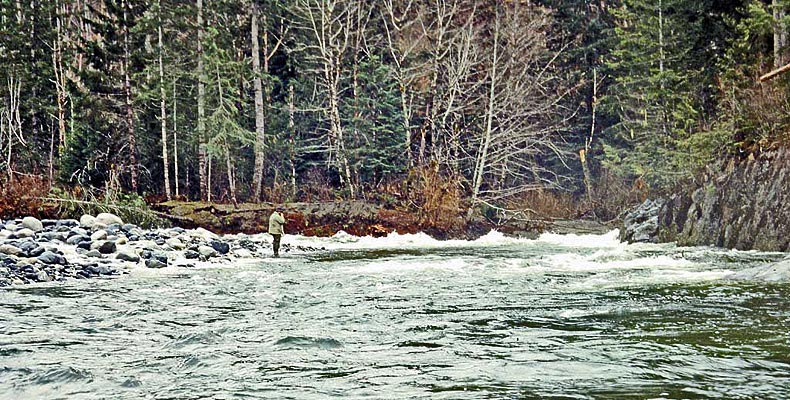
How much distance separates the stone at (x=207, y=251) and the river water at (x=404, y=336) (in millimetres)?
2888

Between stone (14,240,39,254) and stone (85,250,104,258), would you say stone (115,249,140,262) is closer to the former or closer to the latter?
stone (85,250,104,258)

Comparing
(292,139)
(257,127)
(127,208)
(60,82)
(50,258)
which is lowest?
(50,258)

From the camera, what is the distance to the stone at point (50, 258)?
483 inches

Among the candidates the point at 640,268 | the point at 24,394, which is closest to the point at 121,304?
the point at 24,394

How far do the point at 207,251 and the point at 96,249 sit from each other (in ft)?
7.06

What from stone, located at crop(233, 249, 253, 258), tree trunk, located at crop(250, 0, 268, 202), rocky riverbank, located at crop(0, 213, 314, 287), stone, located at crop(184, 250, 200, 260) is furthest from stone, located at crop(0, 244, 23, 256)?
tree trunk, located at crop(250, 0, 268, 202)

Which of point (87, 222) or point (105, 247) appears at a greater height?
point (87, 222)

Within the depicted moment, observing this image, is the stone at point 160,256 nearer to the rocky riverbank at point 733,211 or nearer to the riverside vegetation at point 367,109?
the riverside vegetation at point 367,109

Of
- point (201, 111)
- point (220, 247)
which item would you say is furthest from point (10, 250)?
point (201, 111)

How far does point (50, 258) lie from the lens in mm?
12352

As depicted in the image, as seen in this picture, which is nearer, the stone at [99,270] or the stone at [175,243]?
the stone at [99,270]

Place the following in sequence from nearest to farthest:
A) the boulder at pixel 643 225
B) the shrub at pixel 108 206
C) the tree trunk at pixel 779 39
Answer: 1. the tree trunk at pixel 779 39
2. the boulder at pixel 643 225
3. the shrub at pixel 108 206

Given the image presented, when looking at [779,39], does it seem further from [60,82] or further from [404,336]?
[60,82]

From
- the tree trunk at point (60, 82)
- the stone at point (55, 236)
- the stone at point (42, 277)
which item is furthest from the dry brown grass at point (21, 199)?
the stone at point (42, 277)
